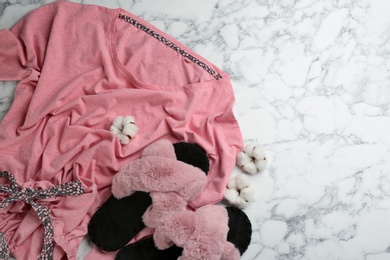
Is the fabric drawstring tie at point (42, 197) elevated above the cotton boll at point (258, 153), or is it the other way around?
the cotton boll at point (258, 153)


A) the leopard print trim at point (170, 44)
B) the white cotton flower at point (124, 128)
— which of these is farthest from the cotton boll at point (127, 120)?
the leopard print trim at point (170, 44)

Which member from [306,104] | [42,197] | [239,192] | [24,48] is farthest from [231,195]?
[24,48]

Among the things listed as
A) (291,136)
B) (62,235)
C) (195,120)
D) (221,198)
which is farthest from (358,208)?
(62,235)

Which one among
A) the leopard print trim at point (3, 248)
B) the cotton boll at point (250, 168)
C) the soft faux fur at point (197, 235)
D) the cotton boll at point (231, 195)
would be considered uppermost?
the cotton boll at point (250, 168)

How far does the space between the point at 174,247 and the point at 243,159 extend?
0.94 ft

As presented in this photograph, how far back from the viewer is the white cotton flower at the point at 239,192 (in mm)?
1193

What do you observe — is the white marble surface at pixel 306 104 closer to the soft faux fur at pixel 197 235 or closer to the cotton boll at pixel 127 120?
the soft faux fur at pixel 197 235

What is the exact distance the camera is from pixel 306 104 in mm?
1328

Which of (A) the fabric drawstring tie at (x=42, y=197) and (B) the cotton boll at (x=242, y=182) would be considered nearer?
(A) the fabric drawstring tie at (x=42, y=197)

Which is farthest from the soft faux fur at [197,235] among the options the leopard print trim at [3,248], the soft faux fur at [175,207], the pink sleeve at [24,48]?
the pink sleeve at [24,48]

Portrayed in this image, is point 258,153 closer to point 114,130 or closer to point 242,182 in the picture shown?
point 242,182

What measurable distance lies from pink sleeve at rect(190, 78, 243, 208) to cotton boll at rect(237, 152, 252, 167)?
15mm

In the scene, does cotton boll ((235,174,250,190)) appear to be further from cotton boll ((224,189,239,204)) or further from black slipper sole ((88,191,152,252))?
black slipper sole ((88,191,152,252))

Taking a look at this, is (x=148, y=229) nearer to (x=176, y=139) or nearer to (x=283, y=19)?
(x=176, y=139)
